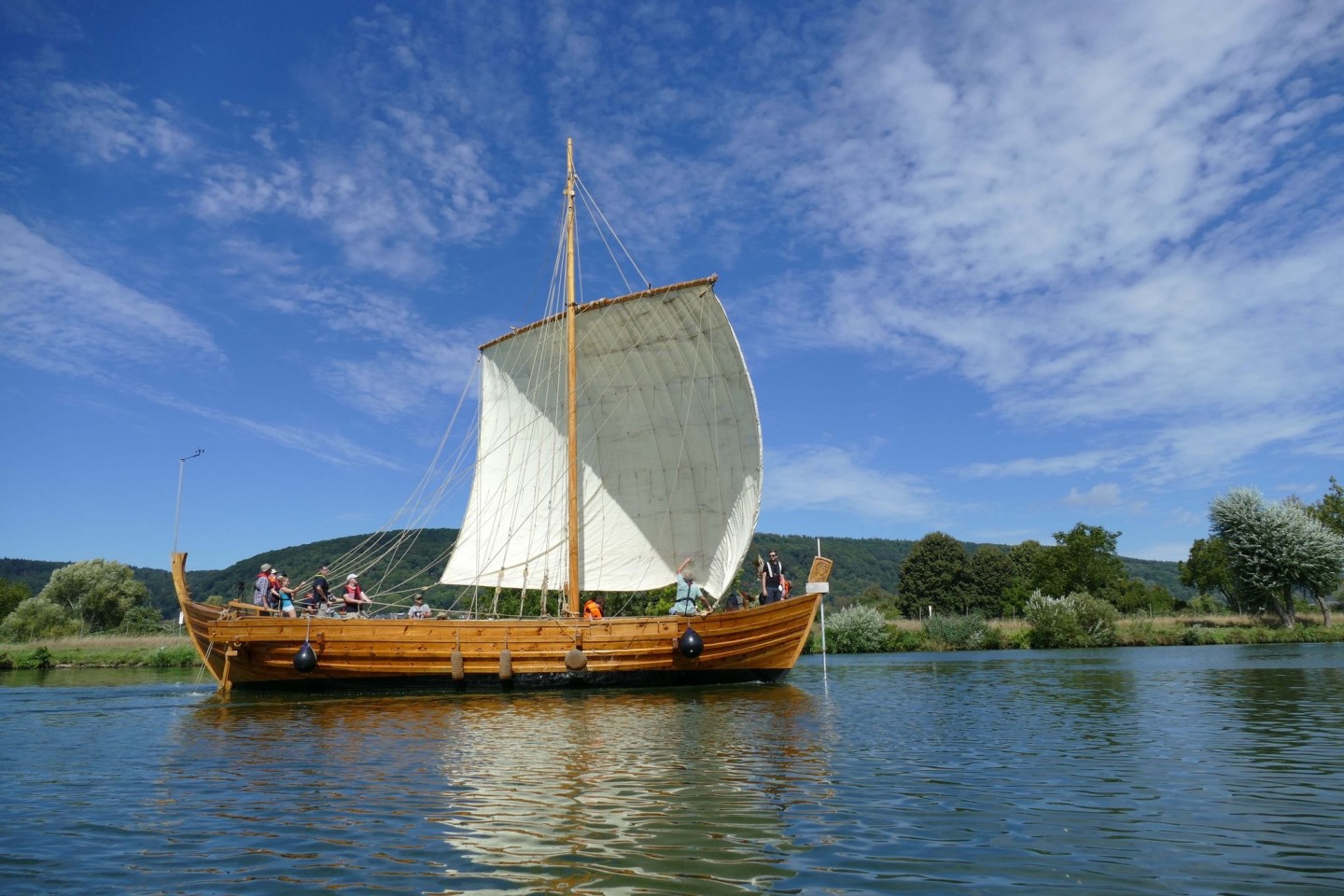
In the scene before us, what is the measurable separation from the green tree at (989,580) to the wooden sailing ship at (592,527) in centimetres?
6221

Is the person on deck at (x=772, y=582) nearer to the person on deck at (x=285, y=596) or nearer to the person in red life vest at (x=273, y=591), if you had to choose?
the person on deck at (x=285, y=596)

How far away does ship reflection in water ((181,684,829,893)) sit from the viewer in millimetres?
5438

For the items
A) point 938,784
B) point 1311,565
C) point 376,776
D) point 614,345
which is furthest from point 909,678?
point 1311,565

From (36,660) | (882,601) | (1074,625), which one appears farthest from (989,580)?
(36,660)

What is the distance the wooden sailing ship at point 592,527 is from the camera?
A: 790 inches

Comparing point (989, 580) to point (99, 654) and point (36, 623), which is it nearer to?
point (99, 654)

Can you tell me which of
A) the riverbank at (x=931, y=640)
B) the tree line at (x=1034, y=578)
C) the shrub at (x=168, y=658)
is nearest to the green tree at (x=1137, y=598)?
the tree line at (x=1034, y=578)

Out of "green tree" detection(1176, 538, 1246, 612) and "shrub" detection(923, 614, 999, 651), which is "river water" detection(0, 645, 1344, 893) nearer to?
"shrub" detection(923, 614, 999, 651)

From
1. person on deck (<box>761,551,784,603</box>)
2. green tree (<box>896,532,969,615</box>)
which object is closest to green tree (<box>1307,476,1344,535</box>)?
green tree (<box>896,532,969,615</box>)

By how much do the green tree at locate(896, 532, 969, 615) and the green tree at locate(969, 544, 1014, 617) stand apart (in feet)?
3.68

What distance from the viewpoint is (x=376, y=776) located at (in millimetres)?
8938

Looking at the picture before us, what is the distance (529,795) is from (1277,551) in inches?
2041

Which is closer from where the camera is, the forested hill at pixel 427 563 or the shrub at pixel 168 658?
the shrub at pixel 168 658

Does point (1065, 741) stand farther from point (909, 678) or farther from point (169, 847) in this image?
point (909, 678)
